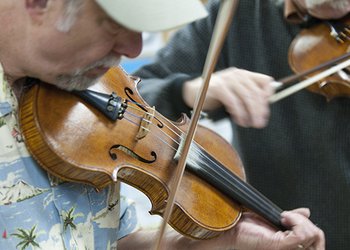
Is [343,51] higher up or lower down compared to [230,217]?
higher up

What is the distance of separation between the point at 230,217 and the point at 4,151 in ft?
1.46

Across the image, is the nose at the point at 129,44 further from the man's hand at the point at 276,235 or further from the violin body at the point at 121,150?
the man's hand at the point at 276,235

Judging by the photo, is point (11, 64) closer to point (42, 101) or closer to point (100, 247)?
point (42, 101)

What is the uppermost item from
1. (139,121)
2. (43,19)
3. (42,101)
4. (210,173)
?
(43,19)

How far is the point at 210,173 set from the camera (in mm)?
1116

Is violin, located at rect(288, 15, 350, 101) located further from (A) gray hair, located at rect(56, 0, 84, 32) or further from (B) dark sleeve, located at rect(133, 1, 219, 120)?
(A) gray hair, located at rect(56, 0, 84, 32)

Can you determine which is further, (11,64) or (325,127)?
(325,127)

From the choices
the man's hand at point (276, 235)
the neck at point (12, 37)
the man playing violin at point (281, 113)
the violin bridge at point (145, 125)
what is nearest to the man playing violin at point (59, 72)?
the neck at point (12, 37)

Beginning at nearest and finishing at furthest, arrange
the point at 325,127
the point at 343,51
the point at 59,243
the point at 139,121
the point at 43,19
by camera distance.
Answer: the point at 43,19 → the point at 59,243 → the point at 139,121 → the point at 343,51 → the point at 325,127

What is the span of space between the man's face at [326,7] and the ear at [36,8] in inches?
28.4

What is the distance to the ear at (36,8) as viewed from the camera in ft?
2.66

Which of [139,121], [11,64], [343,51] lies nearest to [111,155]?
[139,121]

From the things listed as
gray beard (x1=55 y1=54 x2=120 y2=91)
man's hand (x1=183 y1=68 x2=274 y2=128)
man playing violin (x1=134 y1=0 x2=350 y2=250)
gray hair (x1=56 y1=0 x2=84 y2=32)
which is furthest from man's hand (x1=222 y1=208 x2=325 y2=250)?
gray hair (x1=56 y1=0 x2=84 y2=32)

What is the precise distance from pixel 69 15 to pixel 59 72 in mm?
107
